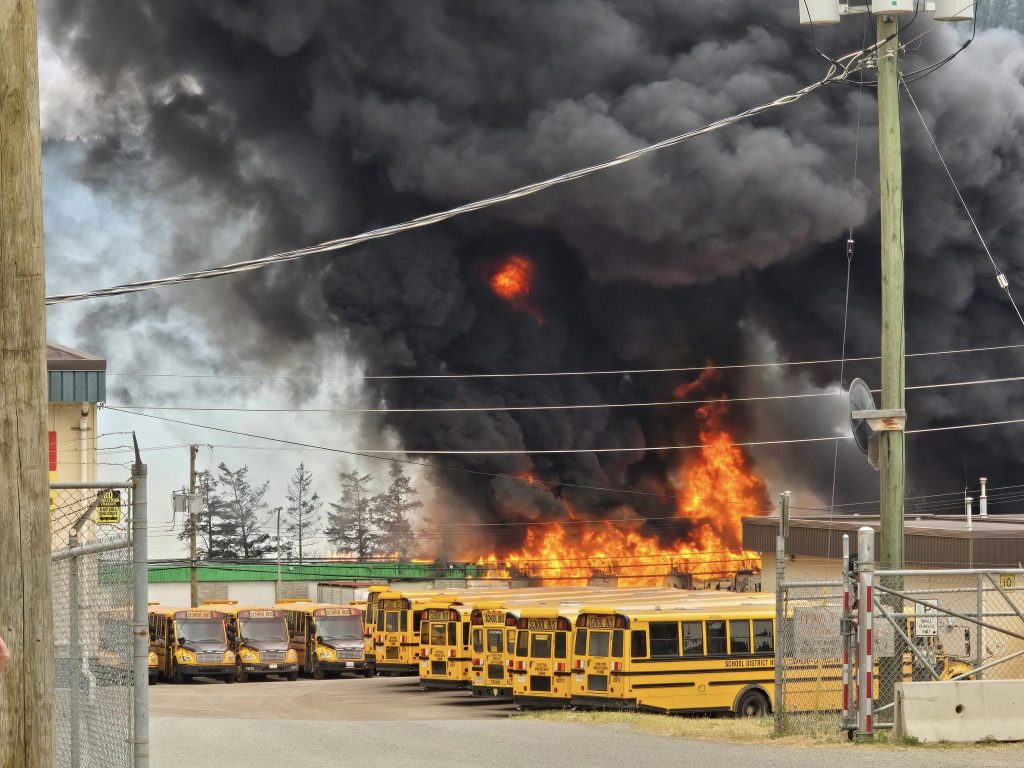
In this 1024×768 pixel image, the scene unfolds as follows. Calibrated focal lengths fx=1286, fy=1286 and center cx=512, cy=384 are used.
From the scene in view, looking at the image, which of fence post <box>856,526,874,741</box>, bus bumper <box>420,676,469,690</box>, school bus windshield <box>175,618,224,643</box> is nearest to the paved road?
fence post <box>856,526,874,741</box>

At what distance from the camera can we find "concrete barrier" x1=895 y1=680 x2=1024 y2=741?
46.2 ft

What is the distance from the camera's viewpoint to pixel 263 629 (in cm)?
3719

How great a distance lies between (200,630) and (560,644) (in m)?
15.5

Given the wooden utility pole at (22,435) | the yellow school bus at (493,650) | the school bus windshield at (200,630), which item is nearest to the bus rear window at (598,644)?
the yellow school bus at (493,650)

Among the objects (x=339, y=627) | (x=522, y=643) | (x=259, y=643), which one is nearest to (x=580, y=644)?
(x=522, y=643)

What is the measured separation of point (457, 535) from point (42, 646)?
65.7 meters

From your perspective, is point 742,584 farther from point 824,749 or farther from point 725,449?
point 824,749

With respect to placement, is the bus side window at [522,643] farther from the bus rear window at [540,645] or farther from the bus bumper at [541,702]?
the bus bumper at [541,702]

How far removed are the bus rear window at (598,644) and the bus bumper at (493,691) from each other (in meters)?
3.73

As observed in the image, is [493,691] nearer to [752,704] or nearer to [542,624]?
[542,624]

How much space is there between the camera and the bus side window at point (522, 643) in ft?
83.0

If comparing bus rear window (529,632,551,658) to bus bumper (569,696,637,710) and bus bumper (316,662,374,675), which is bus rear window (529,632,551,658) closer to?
bus bumper (569,696,637,710)

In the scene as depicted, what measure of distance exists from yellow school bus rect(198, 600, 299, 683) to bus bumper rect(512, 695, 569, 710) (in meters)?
12.7

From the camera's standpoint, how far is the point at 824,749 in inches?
557
